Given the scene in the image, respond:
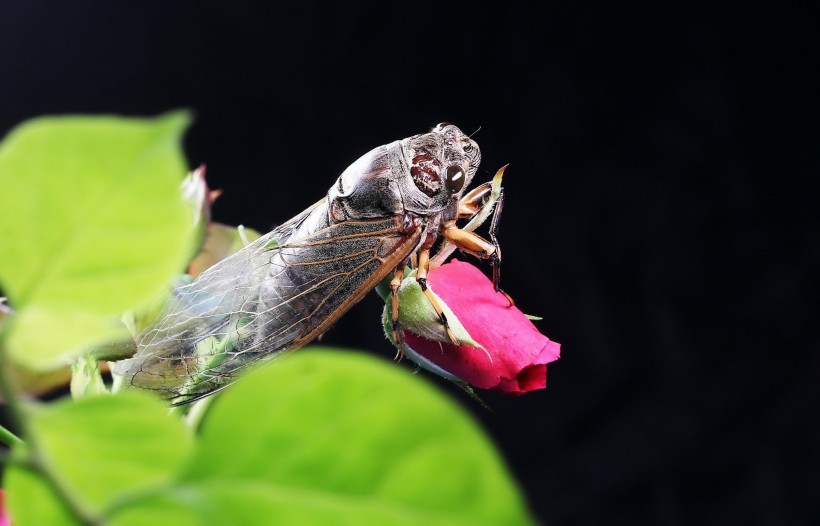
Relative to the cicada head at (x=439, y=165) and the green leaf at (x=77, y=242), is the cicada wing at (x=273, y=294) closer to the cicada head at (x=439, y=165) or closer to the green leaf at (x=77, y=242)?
the cicada head at (x=439, y=165)

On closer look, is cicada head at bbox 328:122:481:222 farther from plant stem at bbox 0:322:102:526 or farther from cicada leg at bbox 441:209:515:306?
plant stem at bbox 0:322:102:526

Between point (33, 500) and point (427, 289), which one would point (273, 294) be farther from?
point (33, 500)

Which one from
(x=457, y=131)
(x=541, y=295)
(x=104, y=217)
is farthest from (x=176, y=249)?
(x=541, y=295)

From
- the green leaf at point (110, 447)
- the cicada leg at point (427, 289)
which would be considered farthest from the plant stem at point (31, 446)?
the cicada leg at point (427, 289)

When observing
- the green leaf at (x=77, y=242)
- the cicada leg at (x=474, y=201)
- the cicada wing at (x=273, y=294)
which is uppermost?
the green leaf at (x=77, y=242)

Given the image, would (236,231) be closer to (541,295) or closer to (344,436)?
(344,436)

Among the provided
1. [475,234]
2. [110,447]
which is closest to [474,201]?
[475,234]
